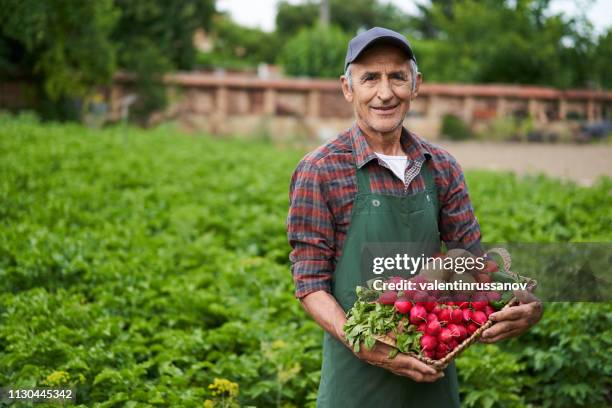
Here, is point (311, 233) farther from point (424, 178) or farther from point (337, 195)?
point (424, 178)

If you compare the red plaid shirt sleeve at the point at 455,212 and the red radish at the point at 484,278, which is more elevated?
the red plaid shirt sleeve at the point at 455,212

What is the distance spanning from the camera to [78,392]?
351cm

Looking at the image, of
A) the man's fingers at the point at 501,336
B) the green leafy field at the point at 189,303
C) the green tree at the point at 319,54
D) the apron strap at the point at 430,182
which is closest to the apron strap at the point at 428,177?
the apron strap at the point at 430,182

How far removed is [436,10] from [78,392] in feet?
86.8

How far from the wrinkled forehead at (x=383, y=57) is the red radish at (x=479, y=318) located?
31.6 inches

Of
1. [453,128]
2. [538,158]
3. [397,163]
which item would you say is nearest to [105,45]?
[538,158]

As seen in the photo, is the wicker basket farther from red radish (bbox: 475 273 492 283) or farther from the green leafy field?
the green leafy field

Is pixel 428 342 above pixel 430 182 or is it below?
below

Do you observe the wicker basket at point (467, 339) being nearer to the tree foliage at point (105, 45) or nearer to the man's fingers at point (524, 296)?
the man's fingers at point (524, 296)

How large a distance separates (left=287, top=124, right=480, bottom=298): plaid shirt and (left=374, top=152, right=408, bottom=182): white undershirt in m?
0.02

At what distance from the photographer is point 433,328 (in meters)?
2.01

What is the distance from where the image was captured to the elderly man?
2.26m

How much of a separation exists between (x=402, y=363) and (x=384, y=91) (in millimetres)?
840

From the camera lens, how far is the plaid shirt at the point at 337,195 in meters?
2.26
